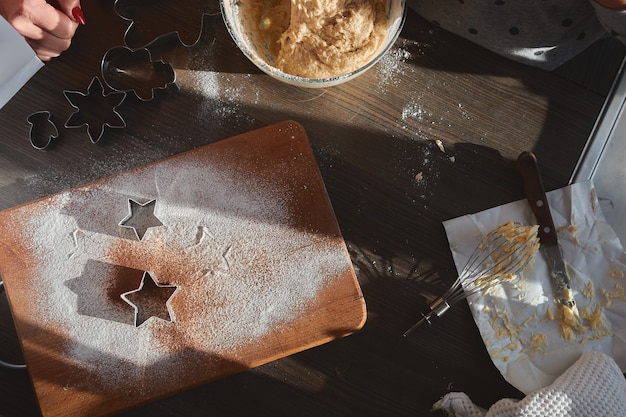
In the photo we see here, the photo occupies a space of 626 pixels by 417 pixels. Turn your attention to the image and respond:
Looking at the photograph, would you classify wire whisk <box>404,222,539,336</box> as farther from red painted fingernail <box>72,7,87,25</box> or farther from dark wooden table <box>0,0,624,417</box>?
red painted fingernail <box>72,7,87,25</box>

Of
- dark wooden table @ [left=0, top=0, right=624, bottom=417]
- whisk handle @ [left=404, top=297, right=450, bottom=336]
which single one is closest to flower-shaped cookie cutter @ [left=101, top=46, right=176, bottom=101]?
dark wooden table @ [left=0, top=0, right=624, bottom=417]

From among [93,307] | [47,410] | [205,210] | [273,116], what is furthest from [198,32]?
[47,410]

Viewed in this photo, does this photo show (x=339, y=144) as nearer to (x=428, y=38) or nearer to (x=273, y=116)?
(x=273, y=116)

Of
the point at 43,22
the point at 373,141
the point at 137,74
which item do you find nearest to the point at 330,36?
the point at 373,141

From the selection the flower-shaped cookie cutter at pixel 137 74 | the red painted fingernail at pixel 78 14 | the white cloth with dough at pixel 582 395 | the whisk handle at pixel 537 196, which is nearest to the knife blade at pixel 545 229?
the whisk handle at pixel 537 196

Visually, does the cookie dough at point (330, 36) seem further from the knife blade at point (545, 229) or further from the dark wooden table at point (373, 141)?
the knife blade at point (545, 229)

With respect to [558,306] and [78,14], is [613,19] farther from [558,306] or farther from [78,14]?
[78,14]
